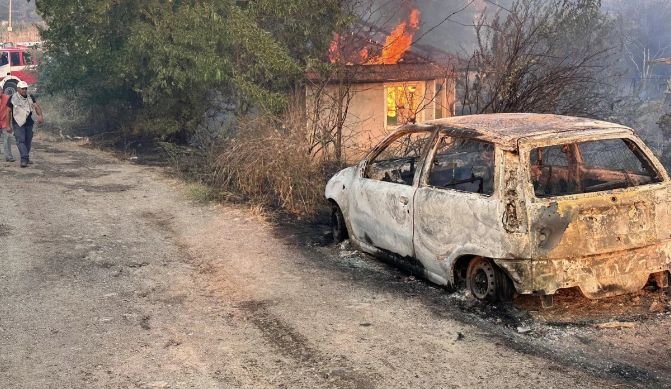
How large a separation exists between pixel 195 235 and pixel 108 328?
311cm

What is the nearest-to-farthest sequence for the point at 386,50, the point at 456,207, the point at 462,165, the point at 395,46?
the point at 456,207
the point at 462,165
the point at 386,50
the point at 395,46

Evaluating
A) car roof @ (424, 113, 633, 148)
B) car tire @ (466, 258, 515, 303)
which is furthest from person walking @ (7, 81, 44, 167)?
car tire @ (466, 258, 515, 303)

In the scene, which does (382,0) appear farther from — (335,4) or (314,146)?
(314,146)

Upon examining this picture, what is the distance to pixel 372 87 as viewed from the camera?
16.3 m

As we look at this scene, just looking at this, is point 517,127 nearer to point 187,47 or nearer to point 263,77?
point 263,77

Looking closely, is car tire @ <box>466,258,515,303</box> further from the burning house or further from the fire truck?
the fire truck

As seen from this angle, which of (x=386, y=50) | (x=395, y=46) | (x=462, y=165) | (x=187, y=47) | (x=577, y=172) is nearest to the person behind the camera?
(x=577, y=172)

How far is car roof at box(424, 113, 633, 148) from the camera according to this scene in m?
5.43

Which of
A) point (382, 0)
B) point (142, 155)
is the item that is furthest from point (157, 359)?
point (382, 0)

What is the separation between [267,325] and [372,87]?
11638 mm

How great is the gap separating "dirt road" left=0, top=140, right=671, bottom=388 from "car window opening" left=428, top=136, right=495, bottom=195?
1.00 meters

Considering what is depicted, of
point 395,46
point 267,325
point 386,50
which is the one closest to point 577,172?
point 267,325

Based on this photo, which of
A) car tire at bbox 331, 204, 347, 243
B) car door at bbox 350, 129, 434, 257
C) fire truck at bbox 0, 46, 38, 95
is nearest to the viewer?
car door at bbox 350, 129, 434, 257

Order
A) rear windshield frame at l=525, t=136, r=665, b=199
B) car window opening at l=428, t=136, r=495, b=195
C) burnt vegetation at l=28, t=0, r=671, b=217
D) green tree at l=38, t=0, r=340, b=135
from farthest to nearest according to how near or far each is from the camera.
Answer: green tree at l=38, t=0, r=340, b=135 < burnt vegetation at l=28, t=0, r=671, b=217 < car window opening at l=428, t=136, r=495, b=195 < rear windshield frame at l=525, t=136, r=665, b=199
